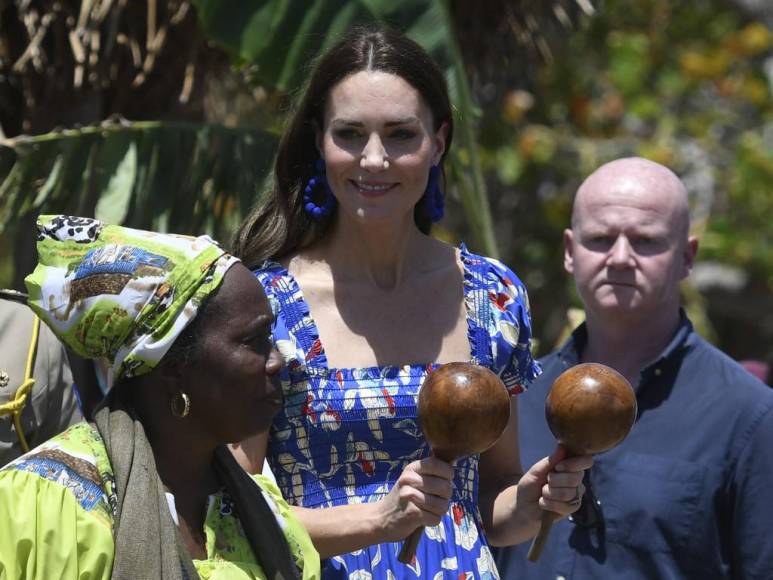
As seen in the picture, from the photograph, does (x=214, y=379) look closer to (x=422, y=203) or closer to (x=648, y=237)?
(x=422, y=203)

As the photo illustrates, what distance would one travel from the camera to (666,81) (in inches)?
420

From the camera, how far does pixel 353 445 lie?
3.17m

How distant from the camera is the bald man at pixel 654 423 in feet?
12.6

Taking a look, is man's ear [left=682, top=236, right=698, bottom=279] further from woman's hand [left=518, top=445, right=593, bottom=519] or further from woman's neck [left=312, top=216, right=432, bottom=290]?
woman's hand [left=518, top=445, right=593, bottom=519]

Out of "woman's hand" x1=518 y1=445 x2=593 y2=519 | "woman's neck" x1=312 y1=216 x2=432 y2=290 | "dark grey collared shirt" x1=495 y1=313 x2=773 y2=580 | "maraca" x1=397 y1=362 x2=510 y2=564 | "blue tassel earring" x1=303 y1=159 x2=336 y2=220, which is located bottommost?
"dark grey collared shirt" x1=495 y1=313 x2=773 y2=580

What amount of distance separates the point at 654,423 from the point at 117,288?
6.68ft

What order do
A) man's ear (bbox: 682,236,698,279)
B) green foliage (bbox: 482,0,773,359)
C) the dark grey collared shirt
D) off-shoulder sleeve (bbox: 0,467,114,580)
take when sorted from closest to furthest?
off-shoulder sleeve (bbox: 0,467,114,580), the dark grey collared shirt, man's ear (bbox: 682,236,698,279), green foliage (bbox: 482,0,773,359)

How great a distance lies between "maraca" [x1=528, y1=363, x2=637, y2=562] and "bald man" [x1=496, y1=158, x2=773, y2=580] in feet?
3.58

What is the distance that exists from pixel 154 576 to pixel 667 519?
1.91 m

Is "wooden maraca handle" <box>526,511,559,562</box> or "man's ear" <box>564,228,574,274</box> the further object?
"man's ear" <box>564,228,574,274</box>

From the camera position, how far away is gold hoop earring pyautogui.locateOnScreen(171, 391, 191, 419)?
8.39 feet

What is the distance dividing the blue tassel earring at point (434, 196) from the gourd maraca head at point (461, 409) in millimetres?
832

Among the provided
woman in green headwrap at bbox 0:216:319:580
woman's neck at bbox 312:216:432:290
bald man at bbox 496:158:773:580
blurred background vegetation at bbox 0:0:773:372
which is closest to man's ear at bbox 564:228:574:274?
bald man at bbox 496:158:773:580

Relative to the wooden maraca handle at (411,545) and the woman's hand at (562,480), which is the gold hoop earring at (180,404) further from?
the woman's hand at (562,480)
